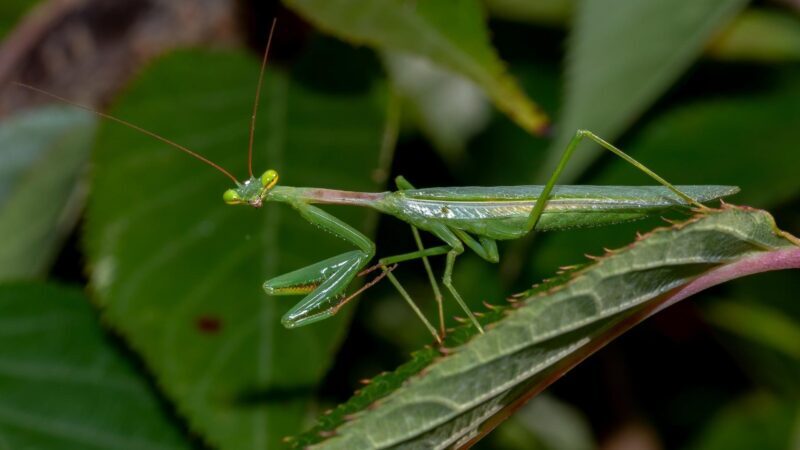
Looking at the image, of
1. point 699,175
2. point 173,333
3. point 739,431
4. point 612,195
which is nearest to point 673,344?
point 739,431

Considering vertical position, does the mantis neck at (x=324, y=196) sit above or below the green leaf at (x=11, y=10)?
below

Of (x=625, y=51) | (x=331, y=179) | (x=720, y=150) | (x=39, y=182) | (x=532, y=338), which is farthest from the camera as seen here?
(x=720, y=150)

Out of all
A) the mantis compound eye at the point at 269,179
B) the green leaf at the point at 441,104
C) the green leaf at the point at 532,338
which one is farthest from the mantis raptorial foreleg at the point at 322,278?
the green leaf at the point at 441,104

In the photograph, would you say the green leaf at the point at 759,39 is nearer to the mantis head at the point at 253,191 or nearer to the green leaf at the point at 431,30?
the green leaf at the point at 431,30

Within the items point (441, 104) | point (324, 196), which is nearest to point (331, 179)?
point (324, 196)

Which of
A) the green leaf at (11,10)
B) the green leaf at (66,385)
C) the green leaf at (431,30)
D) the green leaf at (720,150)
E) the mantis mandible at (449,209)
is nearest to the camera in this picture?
the green leaf at (431,30)

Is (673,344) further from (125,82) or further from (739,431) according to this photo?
(125,82)

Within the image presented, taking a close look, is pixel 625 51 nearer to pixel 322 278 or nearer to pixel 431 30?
pixel 431 30

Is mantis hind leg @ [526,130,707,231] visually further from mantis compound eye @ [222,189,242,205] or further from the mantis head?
mantis compound eye @ [222,189,242,205]
